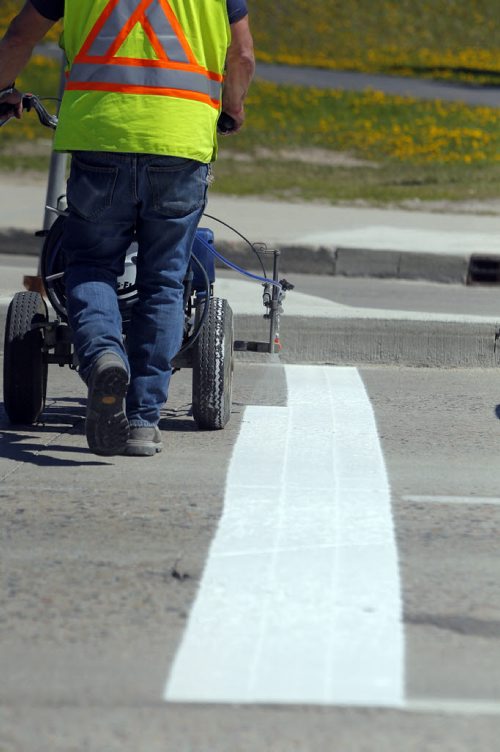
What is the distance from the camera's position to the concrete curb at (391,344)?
22.9 feet

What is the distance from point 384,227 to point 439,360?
5566mm

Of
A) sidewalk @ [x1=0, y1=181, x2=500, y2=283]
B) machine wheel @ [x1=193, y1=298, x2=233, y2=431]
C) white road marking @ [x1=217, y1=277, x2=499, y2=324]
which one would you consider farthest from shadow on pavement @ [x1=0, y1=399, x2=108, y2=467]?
sidewalk @ [x1=0, y1=181, x2=500, y2=283]

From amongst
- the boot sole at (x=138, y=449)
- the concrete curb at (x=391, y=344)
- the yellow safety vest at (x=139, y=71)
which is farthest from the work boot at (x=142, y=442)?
the concrete curb at (x=391, y=344)

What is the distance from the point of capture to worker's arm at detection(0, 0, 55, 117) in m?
4.70

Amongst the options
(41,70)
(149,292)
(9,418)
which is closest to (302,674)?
(149,292)

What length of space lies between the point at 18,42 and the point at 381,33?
3746 centimetres

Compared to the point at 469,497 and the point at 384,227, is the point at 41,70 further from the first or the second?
the point at 469,497

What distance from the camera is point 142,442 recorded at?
183 inches

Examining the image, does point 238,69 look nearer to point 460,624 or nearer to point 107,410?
point 107,410

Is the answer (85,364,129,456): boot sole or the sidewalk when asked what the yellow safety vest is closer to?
(85,364,129,456): boot sole

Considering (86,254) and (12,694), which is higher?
(86,254)

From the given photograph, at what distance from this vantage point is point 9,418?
522 centimetres

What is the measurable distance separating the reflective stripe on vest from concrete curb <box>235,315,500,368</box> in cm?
261

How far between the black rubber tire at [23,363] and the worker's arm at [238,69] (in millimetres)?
1010
